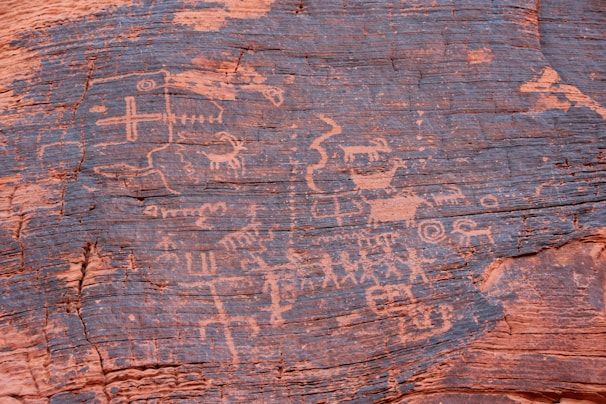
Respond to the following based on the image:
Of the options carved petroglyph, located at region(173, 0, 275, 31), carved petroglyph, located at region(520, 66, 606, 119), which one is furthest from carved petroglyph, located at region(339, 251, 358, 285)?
carved petroglyph, located at region(173, 0, 275, 31)

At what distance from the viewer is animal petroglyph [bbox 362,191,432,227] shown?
113 inches

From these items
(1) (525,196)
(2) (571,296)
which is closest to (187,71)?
(1) (525,196)

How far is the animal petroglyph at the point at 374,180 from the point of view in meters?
2.92

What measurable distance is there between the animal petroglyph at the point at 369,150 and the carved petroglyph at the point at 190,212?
733mm

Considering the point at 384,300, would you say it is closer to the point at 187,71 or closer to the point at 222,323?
the point at 222,323

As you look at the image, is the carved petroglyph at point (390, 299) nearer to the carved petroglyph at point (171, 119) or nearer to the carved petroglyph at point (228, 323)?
the carved petroglyph at point (228, 323)

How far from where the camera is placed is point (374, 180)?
2.93 meters

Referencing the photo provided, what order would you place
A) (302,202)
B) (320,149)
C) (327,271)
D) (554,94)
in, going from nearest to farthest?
(327,271), (302,202), (320,149), (554,94)

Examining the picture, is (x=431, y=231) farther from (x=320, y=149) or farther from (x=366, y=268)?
(x=320, y=149)

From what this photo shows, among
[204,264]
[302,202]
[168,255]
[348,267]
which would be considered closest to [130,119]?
[168,255]

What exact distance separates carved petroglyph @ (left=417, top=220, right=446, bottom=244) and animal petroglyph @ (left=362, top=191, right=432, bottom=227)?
0.19 feet

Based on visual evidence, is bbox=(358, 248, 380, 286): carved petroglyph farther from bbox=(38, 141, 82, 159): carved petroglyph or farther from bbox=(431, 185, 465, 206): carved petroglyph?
bbox=(38, 141, 82, 159): carved petroglyph

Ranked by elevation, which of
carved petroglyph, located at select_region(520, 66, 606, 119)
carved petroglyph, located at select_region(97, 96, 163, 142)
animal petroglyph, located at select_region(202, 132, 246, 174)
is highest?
carved petroglyph, located at select_region(520, 66, 606, 119)

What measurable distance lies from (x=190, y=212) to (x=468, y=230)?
1.45m
